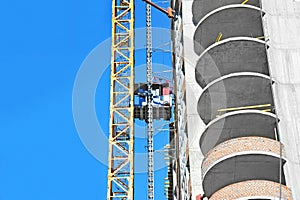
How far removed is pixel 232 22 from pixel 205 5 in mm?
2764

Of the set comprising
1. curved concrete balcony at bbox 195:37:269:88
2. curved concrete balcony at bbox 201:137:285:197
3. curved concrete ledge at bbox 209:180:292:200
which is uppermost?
curved concrete balcony at bbox 195:37:269:88

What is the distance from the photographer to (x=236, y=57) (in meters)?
32.0

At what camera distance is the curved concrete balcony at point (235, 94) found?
30.4 metres

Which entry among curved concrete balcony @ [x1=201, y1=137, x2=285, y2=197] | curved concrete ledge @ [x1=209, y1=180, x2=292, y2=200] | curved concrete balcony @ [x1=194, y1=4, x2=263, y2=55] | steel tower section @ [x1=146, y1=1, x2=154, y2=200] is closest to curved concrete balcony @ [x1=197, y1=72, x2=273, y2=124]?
curved concrete balcony @ [x1=194, y1=4, x2=263, y2=55]

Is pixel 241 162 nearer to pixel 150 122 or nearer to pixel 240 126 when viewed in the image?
pixel 240 126

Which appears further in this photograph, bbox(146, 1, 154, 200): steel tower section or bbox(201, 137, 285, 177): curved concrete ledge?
bbox(146, 1, 154, 200): steel tower section

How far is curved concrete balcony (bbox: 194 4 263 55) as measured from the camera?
32.8 meters

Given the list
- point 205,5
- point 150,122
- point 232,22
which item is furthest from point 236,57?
point 150,122

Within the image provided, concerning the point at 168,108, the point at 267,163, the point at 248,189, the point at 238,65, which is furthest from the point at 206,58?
the point at 168,108

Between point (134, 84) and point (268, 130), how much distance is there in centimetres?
1914

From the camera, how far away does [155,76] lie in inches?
1858

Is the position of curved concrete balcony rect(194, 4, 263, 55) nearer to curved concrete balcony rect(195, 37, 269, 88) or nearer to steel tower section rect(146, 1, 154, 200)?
curved concrete balcony rect(195, 37, 269, 88)

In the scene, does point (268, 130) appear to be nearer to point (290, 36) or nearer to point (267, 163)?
point (267, 163)

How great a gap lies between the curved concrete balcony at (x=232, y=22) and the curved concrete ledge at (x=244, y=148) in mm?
8715
